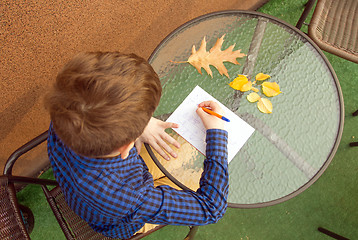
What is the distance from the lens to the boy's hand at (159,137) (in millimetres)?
1035

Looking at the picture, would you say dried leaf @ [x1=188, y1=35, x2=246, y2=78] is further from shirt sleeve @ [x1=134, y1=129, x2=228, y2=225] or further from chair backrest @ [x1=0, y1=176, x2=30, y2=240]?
chair backrest @ [x1=0, y1=176, x2=30, y2=240]

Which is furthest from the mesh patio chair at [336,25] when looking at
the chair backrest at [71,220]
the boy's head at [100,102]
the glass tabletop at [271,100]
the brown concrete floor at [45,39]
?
the chair backrest at [71,220]

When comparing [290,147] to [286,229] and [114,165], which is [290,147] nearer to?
[114,165]

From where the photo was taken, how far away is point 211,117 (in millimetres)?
1005

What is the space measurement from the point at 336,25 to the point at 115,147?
148cm

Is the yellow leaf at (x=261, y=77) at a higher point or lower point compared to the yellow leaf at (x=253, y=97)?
higher

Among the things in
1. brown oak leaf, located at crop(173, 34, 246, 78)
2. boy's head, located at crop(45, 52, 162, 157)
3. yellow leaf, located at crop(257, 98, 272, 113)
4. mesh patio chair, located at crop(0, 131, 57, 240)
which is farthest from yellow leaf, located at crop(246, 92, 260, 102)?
mesh patio chair, located at crop(0, 131, 57, 240)

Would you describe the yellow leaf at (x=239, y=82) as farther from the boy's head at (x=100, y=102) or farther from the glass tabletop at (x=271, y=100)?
the boy's head at (x=100, y=102)

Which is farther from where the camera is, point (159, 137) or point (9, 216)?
point (159, 137)

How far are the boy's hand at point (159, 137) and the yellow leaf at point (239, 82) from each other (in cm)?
30

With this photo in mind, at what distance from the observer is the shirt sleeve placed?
31.9 inches

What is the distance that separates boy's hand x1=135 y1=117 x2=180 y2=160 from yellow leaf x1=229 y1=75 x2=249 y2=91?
1.00 feet

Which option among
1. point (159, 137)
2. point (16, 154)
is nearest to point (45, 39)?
point (16, 154)

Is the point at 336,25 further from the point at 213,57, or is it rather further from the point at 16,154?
the point at 16,154
